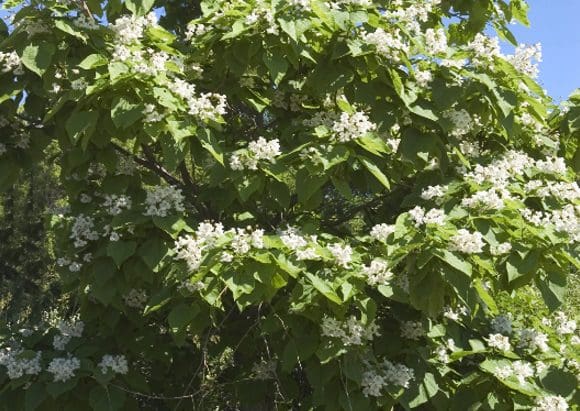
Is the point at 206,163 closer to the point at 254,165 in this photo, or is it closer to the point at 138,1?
the point at 254,165

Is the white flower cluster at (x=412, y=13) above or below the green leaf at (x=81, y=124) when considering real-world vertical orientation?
above

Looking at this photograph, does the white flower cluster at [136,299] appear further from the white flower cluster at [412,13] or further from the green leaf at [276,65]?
the white flower cluster at [412,13]

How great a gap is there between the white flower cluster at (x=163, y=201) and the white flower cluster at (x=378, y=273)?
33.3 inches

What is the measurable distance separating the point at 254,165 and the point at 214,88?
2.23ft

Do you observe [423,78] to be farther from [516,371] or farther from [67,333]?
[67,333]

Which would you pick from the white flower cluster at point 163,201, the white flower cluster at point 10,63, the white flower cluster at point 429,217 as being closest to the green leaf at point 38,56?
the white flower cluster at point 10,63

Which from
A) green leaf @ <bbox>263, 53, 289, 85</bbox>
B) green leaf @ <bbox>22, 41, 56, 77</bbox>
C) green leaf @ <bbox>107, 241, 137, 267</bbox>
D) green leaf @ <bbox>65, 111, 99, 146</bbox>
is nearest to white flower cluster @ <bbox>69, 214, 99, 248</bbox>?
green leaf @ <bbox>107, 241, 137, 267</bbox>

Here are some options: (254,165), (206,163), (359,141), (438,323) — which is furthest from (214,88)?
(438,323)

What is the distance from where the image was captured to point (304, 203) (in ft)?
10.1

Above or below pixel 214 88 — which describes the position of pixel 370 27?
above

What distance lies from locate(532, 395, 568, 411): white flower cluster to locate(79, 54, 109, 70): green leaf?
2248 millimetres

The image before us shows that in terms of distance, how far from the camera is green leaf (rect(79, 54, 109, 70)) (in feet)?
9.31

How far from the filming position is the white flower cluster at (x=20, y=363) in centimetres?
310

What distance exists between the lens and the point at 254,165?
9.61ft
